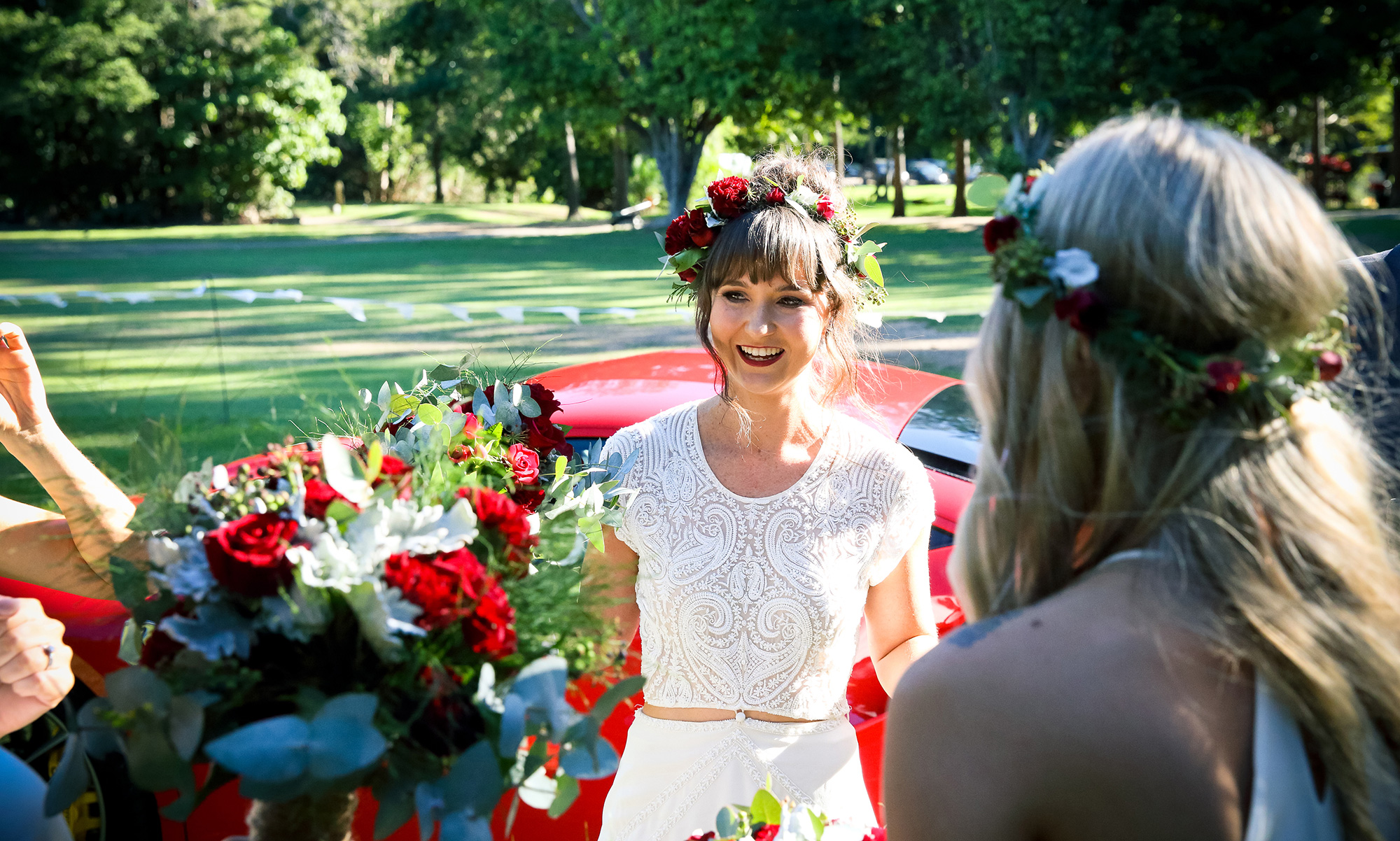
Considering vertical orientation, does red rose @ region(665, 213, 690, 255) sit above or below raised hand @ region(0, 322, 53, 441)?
above

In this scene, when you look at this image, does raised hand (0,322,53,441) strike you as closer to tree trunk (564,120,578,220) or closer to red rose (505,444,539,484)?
red rose (505,444,539,484)

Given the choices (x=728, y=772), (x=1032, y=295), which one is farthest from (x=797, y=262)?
(x=1032, y=295)

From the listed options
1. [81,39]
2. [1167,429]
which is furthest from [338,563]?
[81,39]

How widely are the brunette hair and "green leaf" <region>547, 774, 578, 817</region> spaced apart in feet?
4.83

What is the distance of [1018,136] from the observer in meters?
24.1

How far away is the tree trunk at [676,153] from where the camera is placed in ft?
95.9

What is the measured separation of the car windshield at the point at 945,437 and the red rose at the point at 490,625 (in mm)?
2093

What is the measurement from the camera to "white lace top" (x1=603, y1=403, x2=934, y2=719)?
2.42 m

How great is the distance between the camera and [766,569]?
245 centimetres

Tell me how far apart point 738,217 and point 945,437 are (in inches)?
42.2

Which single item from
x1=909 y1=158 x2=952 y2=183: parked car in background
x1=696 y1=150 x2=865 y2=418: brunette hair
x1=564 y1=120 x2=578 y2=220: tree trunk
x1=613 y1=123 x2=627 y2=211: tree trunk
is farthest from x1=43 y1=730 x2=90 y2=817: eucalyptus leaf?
x1=909 y1=158 x2=952 y2=183: parked car in background

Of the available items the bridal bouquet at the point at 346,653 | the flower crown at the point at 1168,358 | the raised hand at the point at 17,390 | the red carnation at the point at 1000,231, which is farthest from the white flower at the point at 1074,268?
the raised hand at the point at 17,390

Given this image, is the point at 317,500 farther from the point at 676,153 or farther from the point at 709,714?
the point at 676,153

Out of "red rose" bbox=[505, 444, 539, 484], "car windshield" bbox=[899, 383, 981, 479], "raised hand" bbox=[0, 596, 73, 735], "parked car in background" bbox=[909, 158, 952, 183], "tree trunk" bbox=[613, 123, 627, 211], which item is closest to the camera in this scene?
"raised hand" bbox=[0, 596, 73, 735]
